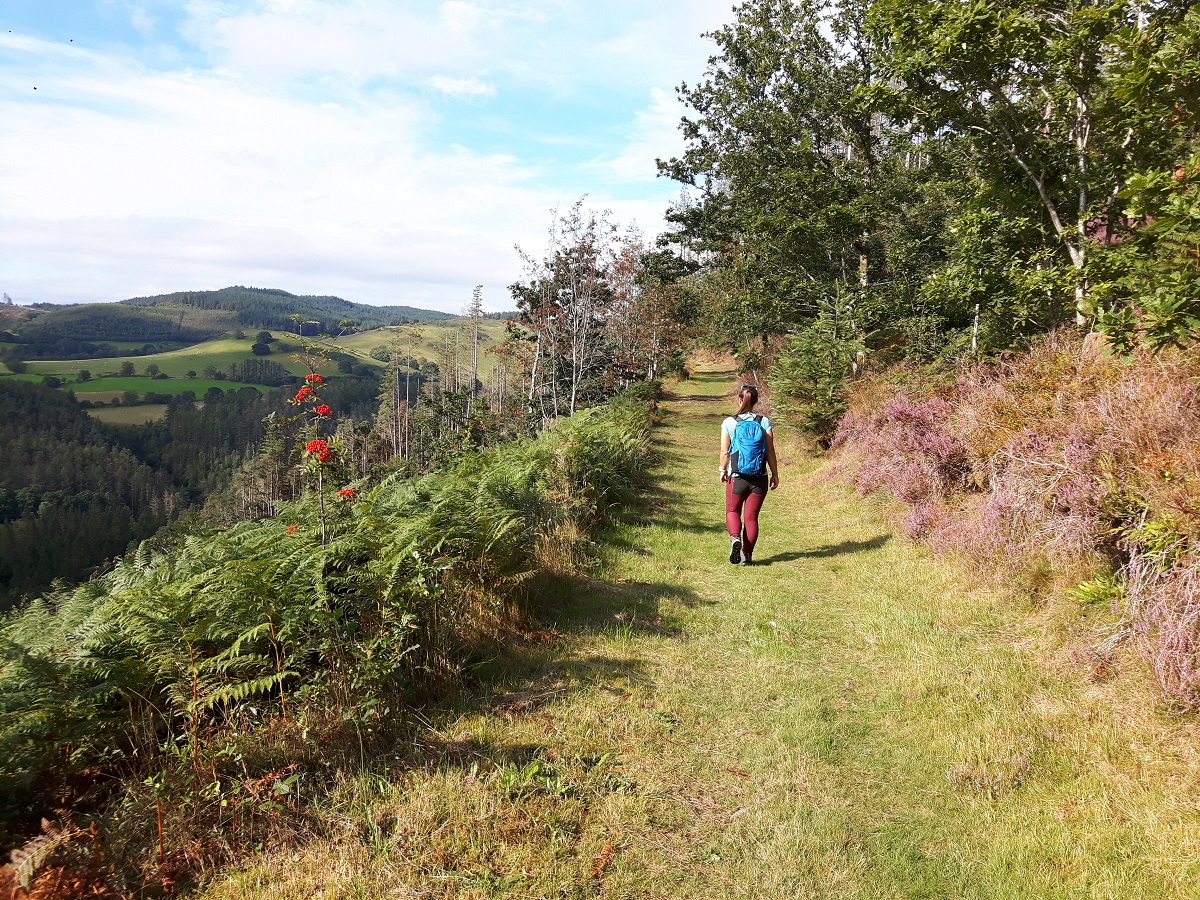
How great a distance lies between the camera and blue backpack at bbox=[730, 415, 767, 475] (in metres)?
6.94

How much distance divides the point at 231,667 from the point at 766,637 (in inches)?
161

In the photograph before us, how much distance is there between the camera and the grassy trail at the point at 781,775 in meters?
2.57

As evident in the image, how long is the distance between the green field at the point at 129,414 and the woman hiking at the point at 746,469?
463 feet

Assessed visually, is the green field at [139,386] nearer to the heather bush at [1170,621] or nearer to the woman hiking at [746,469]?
the woman hiking at [746,469]

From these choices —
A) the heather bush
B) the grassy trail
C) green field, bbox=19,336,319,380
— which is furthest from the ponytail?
green field, bbox=19,336,319,380

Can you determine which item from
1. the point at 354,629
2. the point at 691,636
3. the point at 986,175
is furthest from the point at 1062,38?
the point at 354,629

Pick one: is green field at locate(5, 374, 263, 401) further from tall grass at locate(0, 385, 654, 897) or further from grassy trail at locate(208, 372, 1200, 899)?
grassy trail at locate(208, 372, 1200, 899)

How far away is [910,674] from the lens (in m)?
4.41

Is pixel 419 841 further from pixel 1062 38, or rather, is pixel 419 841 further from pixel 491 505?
pixel 1062 38

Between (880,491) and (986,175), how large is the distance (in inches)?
217

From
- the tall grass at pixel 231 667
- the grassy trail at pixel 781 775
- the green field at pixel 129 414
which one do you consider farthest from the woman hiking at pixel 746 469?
the green field at pixel 129 414

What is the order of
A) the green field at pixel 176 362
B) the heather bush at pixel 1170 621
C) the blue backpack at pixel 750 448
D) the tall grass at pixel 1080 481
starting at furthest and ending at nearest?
1. the green field at pixel 176 362
2. the blue backpack at pixel 750 448
3. the tall grass at pixel 1080 481
4. the heather bush at pixel 1170 621

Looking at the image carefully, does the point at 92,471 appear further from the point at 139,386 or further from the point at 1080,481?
the point at 1080,481

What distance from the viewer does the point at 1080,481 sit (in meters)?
4.57
